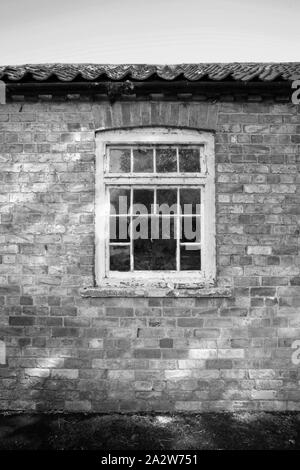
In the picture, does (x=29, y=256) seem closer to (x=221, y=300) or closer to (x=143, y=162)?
(x=143, y=162)

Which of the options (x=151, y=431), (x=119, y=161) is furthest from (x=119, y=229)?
(x=151, y=431)

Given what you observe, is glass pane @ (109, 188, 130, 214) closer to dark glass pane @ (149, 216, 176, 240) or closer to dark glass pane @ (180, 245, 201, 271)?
dark glass pane @ (149, 216, 176, 240)

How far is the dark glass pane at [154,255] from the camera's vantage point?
404 centimetres

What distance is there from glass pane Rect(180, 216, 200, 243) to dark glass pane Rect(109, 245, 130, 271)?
2.34 ft

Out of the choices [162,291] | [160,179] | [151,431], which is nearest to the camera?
[151,431]

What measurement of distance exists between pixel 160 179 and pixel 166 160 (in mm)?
269

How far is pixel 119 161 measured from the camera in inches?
159

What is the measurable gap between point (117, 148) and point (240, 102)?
5.23 feet

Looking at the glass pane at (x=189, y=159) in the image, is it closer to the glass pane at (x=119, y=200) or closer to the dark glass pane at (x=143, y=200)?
the dark glass pane at (x=143, y=200)

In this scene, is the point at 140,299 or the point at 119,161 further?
the point at 119,161

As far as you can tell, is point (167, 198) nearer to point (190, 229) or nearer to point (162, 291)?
point (190, 229)

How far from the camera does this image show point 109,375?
3.85 meters

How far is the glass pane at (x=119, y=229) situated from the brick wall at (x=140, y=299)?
0.26 m

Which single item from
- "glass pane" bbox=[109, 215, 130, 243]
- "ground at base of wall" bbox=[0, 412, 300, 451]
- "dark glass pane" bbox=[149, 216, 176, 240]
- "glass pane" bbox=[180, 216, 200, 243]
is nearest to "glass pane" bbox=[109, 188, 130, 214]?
"glass pane" bbox=[109, 215, 130, 243]
